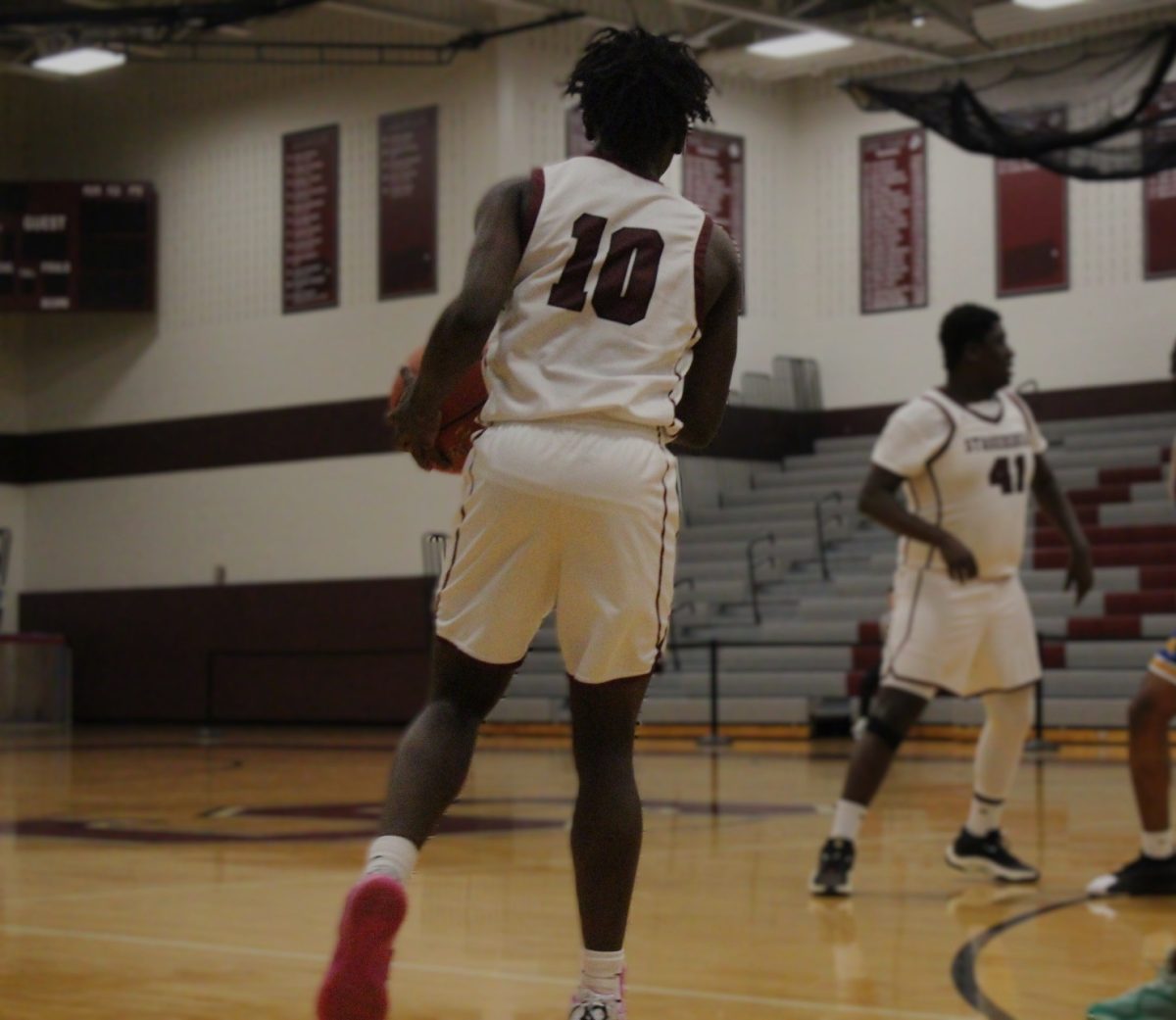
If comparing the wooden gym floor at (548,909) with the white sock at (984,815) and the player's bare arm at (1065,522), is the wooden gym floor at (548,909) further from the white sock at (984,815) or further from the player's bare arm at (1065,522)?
the player's bare arm at (1065,522)

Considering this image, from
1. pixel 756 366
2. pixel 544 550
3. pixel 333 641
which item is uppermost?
pixel 756 366

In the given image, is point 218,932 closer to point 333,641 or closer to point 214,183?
point 333,641

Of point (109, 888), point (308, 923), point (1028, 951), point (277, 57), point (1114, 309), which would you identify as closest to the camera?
point (1028, 951)

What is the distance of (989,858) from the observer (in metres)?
6.73

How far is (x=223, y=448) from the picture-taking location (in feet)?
70.9

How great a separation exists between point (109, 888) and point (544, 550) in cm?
345

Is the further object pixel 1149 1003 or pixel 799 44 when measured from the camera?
pixel 799 44

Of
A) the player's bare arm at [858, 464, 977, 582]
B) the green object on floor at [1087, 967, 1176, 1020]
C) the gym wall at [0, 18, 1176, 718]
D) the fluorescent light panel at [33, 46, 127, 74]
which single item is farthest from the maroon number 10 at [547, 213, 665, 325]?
the fluorescent light panel at [33, 46, 127, 74]

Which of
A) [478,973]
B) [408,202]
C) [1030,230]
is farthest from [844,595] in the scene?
[478,973]

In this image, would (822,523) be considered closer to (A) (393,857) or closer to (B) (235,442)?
(B) (235,442)

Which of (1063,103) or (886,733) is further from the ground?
(1063,103)

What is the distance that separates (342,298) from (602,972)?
57.3ft

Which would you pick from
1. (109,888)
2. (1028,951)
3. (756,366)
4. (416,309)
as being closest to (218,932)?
(109,888)

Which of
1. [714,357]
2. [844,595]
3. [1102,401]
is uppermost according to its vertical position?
[1102,401]
